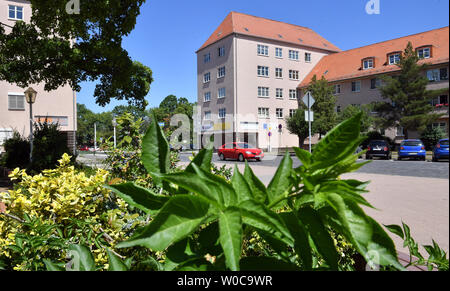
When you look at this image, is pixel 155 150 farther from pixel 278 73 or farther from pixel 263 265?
pixel 278 73

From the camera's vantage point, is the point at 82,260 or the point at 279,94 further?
the point at 279,94

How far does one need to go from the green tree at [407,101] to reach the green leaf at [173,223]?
13205 millimetres

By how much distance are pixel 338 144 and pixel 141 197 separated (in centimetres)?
28

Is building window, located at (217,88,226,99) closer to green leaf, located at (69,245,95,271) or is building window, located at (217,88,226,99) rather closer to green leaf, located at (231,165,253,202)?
green leaf, located at (69,245,95,271)

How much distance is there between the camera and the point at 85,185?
1.48m

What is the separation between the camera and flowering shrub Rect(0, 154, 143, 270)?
38.8 inches

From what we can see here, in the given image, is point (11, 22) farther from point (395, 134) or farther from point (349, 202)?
point (349, 202)

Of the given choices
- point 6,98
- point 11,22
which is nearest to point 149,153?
point 11,22

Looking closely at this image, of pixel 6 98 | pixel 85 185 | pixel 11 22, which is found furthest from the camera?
pixel 6 98

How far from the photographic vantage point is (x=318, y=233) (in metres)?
0.43

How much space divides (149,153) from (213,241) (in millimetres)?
159

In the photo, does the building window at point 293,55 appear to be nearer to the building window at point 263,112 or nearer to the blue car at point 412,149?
the building window at point 263,112

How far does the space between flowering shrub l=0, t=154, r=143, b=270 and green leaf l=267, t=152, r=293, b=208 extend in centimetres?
67

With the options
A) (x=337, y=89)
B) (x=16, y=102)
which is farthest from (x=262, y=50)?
(x=16, y=102)
